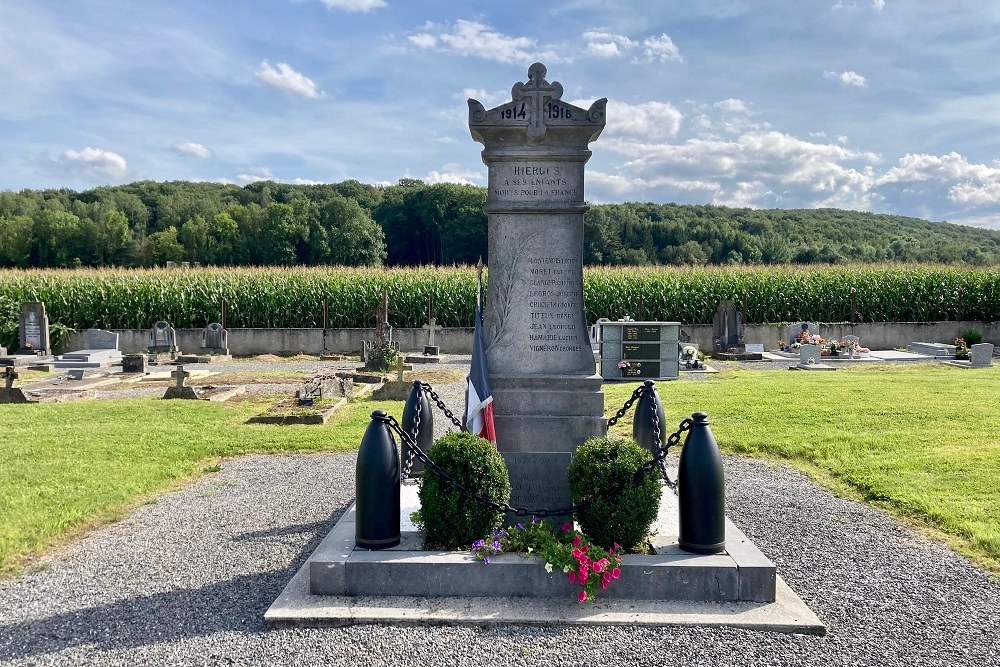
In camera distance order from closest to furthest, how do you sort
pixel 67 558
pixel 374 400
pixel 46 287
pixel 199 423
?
1. pixel 67 558
2. pixel 199 423
3. pixel 374 400
4. pixel 46 287

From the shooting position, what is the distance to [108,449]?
29.2 feet

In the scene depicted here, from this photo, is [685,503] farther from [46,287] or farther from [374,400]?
[46,287]

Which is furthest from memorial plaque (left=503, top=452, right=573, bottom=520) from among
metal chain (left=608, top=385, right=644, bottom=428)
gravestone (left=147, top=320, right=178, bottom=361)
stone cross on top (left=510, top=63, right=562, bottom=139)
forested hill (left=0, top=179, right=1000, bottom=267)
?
forested hill (left=0, top=179, right=1000, bottom=267)

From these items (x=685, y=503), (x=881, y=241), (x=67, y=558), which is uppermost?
(x=881, y=241)

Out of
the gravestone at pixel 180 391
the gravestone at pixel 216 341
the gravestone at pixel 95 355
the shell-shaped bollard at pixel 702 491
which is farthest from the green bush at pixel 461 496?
the gravestone at pixel 216 341

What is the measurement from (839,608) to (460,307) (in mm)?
22666

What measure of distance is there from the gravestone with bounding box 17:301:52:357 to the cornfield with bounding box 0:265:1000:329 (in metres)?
2.48

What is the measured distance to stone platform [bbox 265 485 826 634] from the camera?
14.0 ft

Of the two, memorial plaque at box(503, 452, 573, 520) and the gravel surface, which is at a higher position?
memorial plaque at box(503, 452, 573, 520)

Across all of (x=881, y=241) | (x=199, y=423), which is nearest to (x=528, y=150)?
(x=199, y=423)

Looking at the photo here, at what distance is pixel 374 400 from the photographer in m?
13.5

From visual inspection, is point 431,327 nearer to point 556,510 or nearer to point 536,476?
point 536,476

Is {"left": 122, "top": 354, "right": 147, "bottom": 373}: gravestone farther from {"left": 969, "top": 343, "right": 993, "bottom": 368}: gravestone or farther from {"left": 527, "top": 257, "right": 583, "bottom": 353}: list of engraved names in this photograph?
{"left": 969, "top": 343, "right": 993, "bottom": 368}: gravestone

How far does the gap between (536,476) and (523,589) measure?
1.25 m
